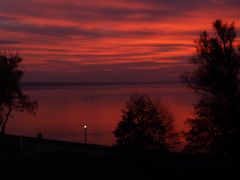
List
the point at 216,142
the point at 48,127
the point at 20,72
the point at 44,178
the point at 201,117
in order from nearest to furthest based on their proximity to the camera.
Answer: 1. the point at 44,178
2. the point at 216,142
3. the point at 201,117
4. the point at 20,72
5. the point at 48,127

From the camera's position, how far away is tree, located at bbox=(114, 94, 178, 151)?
3161 centimetres

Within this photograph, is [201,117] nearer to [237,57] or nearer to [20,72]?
[237,57]

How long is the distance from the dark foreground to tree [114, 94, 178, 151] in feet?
5.60

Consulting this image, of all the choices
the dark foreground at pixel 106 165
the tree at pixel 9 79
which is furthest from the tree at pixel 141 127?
the tree at pixel 9 79

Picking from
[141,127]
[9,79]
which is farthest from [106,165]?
[9,79]

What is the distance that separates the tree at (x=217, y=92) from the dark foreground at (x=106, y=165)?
3.18m

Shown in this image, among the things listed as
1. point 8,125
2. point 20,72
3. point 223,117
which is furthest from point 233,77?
point 8,125

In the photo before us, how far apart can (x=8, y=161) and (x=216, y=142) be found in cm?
1495

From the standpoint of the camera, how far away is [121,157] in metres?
27.5

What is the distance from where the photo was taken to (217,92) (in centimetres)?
3020

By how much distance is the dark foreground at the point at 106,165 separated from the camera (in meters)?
22.6

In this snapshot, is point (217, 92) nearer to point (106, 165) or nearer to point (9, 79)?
point (106, 165)

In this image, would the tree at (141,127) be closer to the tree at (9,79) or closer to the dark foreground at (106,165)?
the dark foreground at (106,165)

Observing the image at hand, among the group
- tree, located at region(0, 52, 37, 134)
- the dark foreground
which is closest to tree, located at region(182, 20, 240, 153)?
the dark foreground
